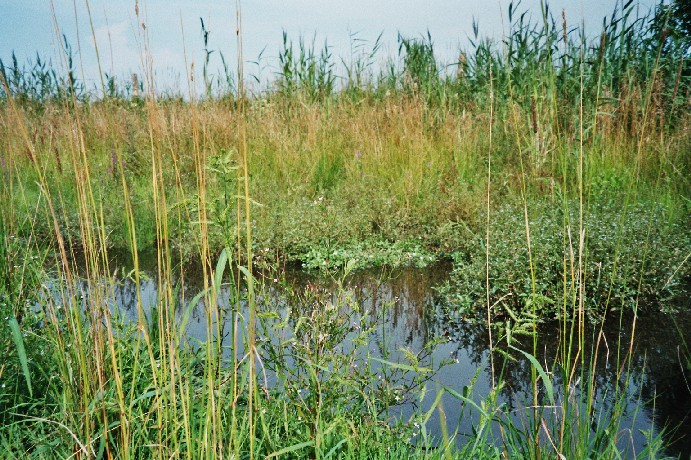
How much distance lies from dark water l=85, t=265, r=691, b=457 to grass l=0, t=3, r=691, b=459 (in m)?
0.07

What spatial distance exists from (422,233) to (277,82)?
4.30 metres

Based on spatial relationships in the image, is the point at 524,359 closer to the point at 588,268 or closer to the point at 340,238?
the point at 588,268

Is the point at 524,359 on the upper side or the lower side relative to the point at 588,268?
lower

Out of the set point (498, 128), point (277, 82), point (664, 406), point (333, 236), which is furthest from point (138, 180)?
point (664, 406)

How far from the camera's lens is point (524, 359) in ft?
9.69

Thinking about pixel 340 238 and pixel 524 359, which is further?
pixel 340 238

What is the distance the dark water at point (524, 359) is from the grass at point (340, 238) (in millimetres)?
68

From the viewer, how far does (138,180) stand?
7.05 metres

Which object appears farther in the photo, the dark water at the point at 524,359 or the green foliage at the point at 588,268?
the green foliage at the point at 588,268

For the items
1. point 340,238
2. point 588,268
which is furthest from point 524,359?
point 340,238

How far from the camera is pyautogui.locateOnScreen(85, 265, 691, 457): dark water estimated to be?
2.30 m

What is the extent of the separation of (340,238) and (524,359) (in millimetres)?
2133

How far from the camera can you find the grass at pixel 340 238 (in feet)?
5.04

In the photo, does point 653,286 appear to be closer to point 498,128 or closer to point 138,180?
point 498,128
